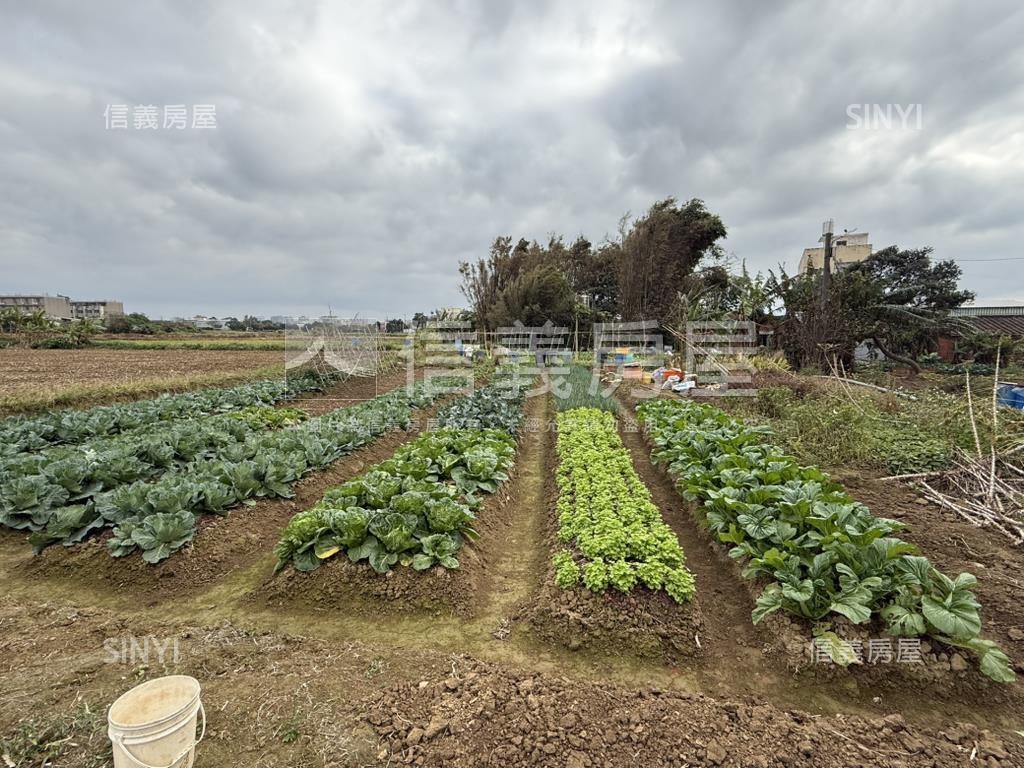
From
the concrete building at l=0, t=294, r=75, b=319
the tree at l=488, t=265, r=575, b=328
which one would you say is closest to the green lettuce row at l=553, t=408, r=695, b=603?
the tree at l=488, t=265, r=575, b=328

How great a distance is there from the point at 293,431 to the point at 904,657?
751 centimetres

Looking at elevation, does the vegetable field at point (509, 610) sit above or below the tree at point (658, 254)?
below

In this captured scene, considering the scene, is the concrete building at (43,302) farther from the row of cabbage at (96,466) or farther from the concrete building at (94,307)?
the row of cabbage at (96,466)

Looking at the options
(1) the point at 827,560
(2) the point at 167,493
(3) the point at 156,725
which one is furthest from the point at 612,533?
(2) the point at 167,493

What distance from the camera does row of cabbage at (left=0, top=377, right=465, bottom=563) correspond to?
4262 mm

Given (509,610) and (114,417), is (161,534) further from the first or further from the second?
(114,417)

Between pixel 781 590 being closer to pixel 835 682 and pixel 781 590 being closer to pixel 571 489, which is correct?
pixel 835 682

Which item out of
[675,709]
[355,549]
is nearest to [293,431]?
[355,549]

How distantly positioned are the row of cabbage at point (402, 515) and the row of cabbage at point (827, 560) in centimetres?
240

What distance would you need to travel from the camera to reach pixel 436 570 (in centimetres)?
381

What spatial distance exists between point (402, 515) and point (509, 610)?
1.25 metres

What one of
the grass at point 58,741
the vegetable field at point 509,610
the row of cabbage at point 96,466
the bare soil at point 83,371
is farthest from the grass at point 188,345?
the grass at point 58,741

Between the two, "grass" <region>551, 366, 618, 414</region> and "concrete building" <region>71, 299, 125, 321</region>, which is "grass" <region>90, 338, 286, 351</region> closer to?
"grass" <region>551, 366, 618, 414</region>

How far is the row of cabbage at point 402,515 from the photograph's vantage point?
3.89m
